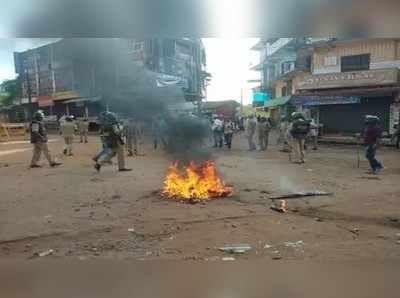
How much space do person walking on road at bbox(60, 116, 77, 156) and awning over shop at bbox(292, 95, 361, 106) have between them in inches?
444

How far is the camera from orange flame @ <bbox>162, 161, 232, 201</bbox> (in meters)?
6.74

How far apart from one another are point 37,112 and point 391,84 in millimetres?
14477

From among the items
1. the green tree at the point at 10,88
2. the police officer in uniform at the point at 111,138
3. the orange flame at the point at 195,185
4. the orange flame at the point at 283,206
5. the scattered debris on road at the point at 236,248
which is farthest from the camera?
the police officer in uniform at the point at 111,138

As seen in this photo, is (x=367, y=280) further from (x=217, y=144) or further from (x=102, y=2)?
(x=217, y=144)

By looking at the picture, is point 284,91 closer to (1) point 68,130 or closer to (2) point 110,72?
(1) point 68,130

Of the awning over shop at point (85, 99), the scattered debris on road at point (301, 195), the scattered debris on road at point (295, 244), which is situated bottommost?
the scattered debris on road at point (301, 195)

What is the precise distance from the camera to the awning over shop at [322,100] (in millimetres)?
18906

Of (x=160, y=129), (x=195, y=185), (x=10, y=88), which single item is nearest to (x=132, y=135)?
(x=160, y=129)

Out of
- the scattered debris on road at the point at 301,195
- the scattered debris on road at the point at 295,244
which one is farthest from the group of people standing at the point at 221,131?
the scattered debris on road at the point at 295,244

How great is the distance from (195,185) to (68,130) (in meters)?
6.96

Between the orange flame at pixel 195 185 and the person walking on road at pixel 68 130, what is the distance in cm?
495

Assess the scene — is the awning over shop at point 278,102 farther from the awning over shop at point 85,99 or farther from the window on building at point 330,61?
the awning over shop at point 85,99

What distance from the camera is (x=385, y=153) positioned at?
47.7 ft

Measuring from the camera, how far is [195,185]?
6.92 metres
